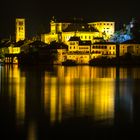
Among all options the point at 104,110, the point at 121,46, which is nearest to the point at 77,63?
the point at 121,46

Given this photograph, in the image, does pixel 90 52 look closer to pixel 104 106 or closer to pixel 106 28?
pixel 106 28

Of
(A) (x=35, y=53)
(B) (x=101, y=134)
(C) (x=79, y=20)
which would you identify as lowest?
(B) (x=101, y=134)

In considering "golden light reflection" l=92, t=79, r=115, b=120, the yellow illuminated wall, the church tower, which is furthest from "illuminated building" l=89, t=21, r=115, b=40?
"golden light reflection" l=92, t=79, r=115, b=120

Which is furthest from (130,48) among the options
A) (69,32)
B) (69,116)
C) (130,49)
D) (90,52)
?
(69,116)

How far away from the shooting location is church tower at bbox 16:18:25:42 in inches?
1877

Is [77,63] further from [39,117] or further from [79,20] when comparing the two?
[39,117]

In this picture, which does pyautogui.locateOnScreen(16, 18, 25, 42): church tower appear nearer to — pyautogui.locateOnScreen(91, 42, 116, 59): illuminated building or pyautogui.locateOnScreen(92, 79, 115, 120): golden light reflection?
pyautogui.locateOnScreen(91, 42, 116, 59): illuminated building

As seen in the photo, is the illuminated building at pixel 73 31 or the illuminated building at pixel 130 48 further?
the illuminated building at pixel 73 31

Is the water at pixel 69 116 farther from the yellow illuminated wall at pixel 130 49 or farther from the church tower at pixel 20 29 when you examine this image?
the church tower at pixel 20 29

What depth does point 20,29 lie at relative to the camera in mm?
47969

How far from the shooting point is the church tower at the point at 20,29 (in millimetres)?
47688

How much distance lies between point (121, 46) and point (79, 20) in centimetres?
823

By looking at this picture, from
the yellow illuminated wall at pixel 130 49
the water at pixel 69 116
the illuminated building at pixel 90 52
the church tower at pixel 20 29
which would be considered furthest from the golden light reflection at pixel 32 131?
the church tower at pixel 20 29

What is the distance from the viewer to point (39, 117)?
26.8 ft
